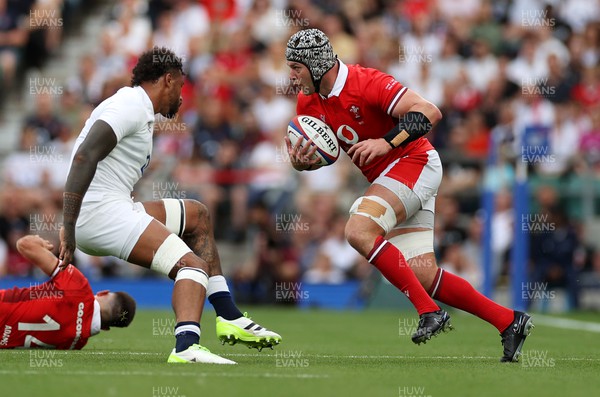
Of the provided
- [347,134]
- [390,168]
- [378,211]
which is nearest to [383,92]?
[347,134]

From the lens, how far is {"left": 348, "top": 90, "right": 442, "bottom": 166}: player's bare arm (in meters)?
8.23

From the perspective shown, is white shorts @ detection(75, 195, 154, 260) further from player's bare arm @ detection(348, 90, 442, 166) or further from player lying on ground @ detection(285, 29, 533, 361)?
player's bare arm @ detection(348, 90, 442, 166)

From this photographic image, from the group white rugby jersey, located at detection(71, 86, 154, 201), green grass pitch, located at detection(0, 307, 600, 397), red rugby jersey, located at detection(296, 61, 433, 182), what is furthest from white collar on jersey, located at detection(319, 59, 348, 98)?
green grass pitch, located at detection(0, 307, 600, 397)

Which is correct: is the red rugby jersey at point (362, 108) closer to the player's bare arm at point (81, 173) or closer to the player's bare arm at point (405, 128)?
A: the player's bare arm at point (405, 128)

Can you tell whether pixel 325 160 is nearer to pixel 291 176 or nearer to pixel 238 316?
pixel 238 316

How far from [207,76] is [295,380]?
1359 cm

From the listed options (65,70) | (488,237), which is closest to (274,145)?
(488,237)

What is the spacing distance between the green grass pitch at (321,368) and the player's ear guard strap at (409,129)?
1.59 m

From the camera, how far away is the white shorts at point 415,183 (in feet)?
27.9

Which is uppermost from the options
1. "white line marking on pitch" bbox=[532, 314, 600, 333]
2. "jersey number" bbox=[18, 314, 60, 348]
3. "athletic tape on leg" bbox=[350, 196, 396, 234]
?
"athletic tape on leg" bbox=[350, 196, 396, 234]

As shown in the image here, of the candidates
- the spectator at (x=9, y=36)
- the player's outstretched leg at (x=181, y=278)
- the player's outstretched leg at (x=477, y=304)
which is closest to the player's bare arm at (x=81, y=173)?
the player's outstretched leg at (x=181, y=278)

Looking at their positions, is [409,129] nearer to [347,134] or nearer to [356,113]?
[356,113]

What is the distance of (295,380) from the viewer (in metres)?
6.73

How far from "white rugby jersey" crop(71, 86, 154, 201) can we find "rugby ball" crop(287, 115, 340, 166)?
1.11 metres
